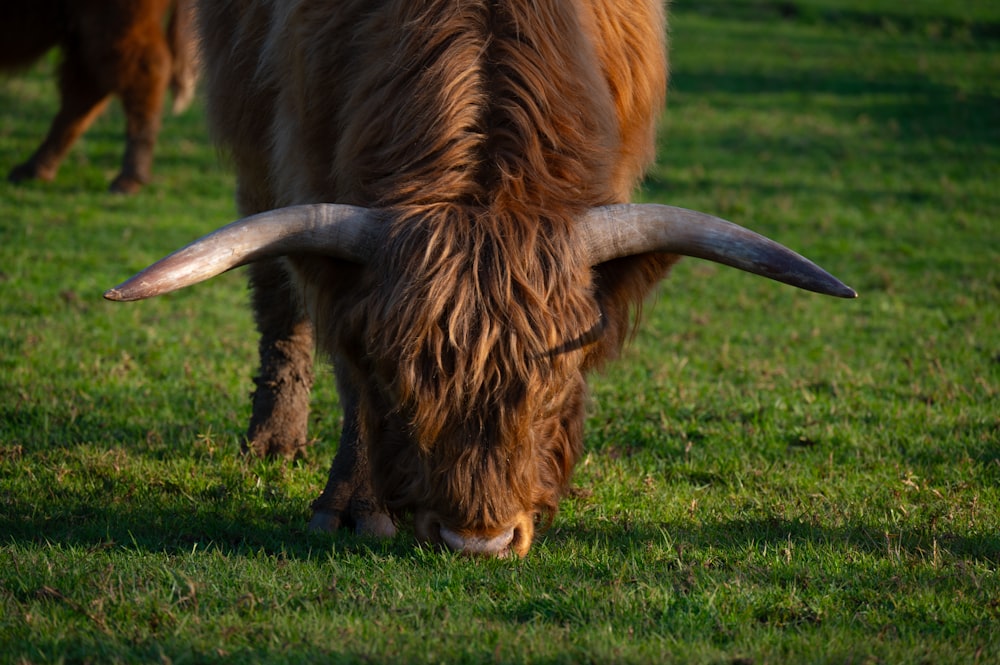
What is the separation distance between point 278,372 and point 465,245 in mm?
2239

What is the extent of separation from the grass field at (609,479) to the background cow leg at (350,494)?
13 centimetres

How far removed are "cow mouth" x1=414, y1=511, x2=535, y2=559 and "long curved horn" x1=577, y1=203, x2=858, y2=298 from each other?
909 millimetres

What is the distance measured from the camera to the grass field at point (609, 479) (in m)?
3.14

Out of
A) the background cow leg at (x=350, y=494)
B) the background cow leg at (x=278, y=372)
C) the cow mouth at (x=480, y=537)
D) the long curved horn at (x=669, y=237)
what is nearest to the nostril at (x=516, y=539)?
the cow mouth at (x=480, y=537)

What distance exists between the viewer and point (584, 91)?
12.3ft

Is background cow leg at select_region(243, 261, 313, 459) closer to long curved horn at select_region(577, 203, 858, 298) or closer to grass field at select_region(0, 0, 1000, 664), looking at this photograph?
grass field at select_region(0, 0, 1000, 664)

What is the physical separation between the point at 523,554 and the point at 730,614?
713 mm

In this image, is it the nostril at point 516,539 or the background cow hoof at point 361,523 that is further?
the background cow hoof at point 361,523

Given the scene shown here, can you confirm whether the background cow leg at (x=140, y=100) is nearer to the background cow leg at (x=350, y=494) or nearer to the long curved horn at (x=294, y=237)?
the background cow leg at (x=350, y=494)

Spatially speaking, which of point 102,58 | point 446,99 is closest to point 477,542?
point 446,99

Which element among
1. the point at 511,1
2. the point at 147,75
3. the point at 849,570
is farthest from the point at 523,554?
the point at 147,75

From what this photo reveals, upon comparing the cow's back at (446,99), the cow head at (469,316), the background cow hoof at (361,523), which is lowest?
the background cow hoof at (361,523)

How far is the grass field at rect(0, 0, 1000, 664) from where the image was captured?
10.3ft

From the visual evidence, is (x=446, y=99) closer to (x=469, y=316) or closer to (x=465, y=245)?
(x=465, y=245)
